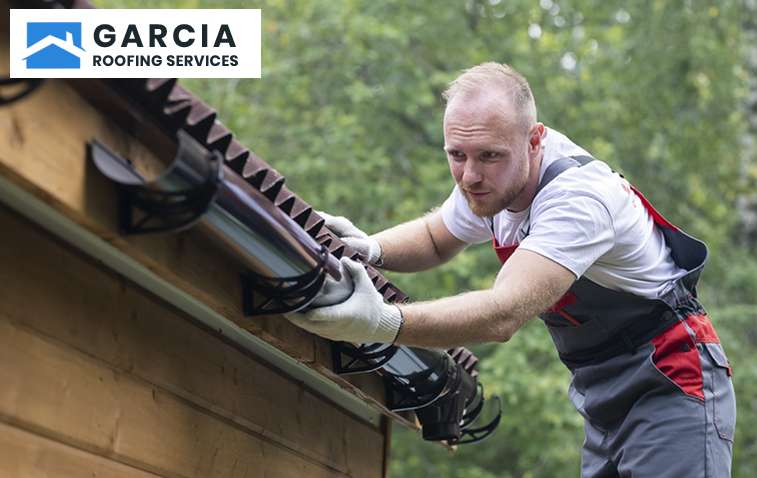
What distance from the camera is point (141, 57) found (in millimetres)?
2986

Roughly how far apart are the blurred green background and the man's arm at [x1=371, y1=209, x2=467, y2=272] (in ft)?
21.5

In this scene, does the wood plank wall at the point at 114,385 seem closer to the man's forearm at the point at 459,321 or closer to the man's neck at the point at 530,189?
the man's forearm at the point at 459,321

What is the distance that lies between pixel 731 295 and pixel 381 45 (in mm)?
4510

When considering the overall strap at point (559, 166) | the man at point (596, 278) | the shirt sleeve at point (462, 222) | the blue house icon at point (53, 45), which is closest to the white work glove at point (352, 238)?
the man at point (596, 278)

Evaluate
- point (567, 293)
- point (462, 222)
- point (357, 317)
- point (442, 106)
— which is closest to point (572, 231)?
point (567, 293)

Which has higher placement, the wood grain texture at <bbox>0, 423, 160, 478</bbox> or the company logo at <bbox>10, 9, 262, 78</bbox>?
the company logo at <bbox>10, 9, 262, 78</bbox>

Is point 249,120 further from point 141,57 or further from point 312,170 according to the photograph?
point 141,57

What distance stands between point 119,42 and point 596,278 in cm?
147

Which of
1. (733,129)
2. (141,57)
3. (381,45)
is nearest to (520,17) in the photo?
(381,45)

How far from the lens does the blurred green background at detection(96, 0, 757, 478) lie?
35.2ft

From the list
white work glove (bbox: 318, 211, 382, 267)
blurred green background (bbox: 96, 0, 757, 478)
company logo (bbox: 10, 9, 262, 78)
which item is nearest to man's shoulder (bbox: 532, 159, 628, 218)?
white work glove (bbox: 318, 211, 382, 267)

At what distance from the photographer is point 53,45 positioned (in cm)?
206

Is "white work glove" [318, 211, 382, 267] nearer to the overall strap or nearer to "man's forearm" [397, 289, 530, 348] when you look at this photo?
the overall strap

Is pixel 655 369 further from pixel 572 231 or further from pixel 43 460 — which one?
pixel 43 460
